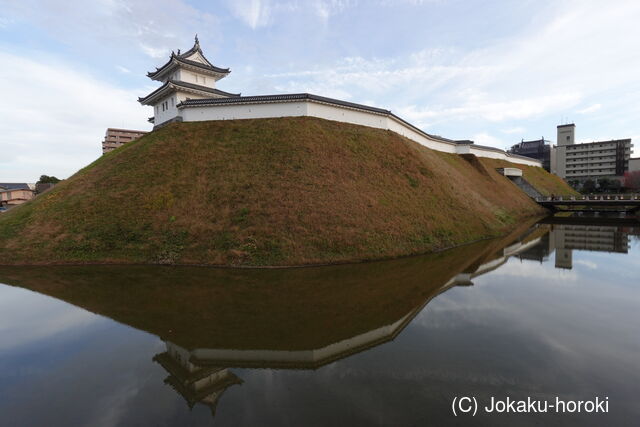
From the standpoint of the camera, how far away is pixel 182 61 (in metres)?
35.7

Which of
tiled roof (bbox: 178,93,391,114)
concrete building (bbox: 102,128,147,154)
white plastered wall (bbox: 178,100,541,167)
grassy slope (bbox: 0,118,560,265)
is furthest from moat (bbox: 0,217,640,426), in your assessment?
concrete building (bbox: 102,128,147,154)

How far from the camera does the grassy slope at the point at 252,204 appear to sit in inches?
744

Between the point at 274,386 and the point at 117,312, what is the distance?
808 cm

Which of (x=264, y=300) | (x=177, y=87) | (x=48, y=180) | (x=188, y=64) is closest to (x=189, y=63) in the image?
(x=188, y=64)

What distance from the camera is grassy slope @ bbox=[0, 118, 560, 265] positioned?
1889cm

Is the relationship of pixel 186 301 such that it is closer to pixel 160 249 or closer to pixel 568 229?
pixel 160 249

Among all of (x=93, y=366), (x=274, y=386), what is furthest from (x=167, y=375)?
(x=274, y=386)

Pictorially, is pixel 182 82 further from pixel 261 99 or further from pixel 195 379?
pixel 195 379

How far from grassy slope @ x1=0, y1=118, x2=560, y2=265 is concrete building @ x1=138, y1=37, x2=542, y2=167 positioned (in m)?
1.63

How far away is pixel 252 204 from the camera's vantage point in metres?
21.4

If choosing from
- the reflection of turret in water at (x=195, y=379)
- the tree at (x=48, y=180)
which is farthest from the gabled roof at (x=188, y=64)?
the tree at (x=48, y=180)

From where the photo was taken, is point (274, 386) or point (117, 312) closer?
point (274, 386)

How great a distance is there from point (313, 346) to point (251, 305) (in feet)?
12.7

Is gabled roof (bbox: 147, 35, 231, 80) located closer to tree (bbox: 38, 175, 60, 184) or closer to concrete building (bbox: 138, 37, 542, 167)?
concrete building (bbox: 138, 37, 542, 167)
